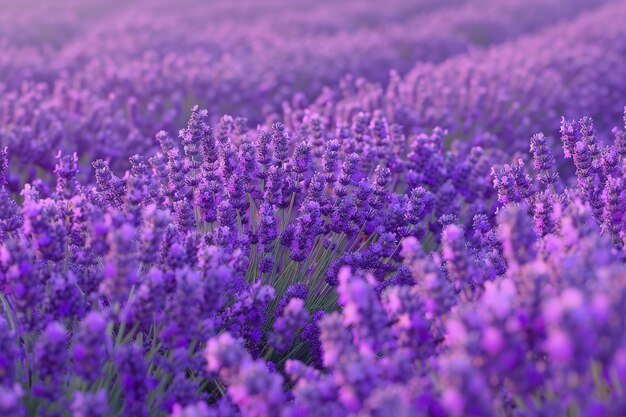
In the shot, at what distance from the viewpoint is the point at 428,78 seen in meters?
6.71

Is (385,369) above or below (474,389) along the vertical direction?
below

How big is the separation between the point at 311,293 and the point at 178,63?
4916mm

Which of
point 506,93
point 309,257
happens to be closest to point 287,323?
point 309,257

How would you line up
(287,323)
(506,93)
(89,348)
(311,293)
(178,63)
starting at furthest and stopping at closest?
(178,63) → (506,93) → (311,293) → (287,323) → (89,348)

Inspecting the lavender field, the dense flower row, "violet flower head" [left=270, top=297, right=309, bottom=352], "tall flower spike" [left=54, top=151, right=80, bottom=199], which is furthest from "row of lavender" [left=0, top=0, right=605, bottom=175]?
"violet flower head" [left=270, top=297, right=309, bottom=352]

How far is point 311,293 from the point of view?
2963 mm

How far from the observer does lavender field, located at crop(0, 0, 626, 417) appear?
1535 mm

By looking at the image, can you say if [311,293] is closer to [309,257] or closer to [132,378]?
[309,257]

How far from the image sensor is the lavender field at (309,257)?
5.04 feet

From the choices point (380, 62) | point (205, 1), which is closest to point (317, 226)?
point (380, 62)

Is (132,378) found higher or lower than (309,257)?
higher

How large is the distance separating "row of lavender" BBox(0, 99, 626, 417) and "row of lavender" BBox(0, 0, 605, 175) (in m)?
2.01

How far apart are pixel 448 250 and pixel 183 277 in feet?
2.54

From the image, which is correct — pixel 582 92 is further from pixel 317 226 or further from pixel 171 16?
pixel 171 16
